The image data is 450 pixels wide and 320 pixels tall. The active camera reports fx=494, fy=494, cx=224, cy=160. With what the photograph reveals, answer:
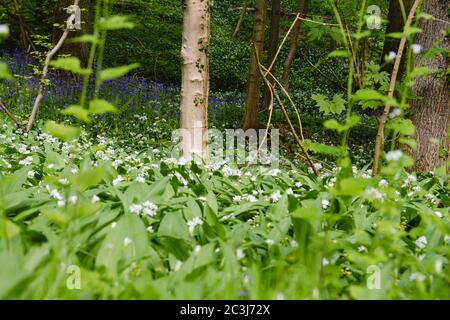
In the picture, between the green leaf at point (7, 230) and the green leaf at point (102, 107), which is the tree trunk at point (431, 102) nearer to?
the green leaf at point (102, 107)

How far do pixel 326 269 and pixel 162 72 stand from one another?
42.7ft

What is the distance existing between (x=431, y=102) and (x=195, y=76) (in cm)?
246

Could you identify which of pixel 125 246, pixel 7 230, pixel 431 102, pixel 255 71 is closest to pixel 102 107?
pixel 7 230

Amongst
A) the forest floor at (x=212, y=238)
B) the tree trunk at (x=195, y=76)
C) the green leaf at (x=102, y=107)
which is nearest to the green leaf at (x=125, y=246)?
the forest floor at (x=212, y=238)

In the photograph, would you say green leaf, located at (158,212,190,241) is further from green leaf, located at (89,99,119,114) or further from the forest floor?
green leaf, located at (89,99,119,114)

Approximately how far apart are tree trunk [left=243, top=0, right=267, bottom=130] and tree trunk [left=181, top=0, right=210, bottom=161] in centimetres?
279

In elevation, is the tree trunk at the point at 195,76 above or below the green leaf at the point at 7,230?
above

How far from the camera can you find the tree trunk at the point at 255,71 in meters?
7.34

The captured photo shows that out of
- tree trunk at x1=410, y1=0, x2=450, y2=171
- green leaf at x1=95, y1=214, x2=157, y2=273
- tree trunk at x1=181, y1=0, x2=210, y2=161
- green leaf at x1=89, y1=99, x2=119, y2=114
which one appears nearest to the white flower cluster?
green leaf at x1=95, y1=214, x2=157, y2=273

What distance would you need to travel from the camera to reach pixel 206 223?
2426mm

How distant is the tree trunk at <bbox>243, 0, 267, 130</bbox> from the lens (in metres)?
7.34

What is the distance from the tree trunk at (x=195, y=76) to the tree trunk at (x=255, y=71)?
9.16ft
